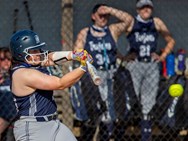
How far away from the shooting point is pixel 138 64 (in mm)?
6688

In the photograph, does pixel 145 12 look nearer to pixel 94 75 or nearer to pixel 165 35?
pixel 165 35

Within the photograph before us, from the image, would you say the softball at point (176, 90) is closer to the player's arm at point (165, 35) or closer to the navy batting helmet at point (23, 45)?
the player's arm at point (165, 35)

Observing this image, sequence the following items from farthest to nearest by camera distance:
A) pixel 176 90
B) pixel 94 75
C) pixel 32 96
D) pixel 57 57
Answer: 1. pixel 176 90
2. pixel 57 57
3. pixel 32 96
4. pixel 94 75

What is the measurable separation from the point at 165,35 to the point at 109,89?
83cm

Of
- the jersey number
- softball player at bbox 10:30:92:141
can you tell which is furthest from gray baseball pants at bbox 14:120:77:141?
the jersey number

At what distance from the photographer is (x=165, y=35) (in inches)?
267

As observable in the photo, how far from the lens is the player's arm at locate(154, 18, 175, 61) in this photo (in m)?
6.72

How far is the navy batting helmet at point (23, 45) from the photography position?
16.1ft

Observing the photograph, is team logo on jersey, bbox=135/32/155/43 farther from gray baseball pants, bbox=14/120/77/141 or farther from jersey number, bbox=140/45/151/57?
gray baseball pants, bbox=14/120/77/141

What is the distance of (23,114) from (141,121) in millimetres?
2021

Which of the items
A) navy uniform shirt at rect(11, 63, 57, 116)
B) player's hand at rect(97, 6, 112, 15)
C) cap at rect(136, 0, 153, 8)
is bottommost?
navy uniform shirt at rect(11, 63, 57, 116)

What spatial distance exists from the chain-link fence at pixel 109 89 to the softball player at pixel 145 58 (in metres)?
0.01

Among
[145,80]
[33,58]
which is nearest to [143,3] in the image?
[145,80]

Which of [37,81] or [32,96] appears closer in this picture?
[37,81]
